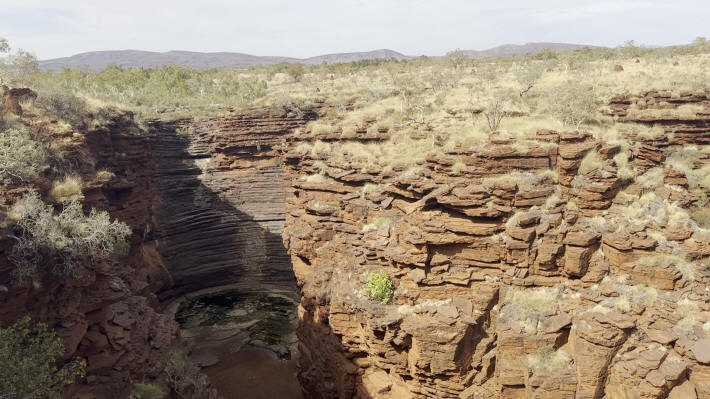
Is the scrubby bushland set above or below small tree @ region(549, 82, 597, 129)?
below

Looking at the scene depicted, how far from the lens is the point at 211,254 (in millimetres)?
34156

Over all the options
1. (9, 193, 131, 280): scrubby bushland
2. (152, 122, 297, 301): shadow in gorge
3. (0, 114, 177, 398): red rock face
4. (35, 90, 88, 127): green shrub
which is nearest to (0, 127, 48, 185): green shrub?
(9, 193, 131, 280): scrubby bushland

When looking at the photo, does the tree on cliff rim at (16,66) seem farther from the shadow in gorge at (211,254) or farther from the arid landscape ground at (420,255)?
the shadow in gorge at (211,254)

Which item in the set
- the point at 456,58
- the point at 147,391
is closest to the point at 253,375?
the point at 147,391

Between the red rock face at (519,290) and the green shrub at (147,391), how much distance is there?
705 centimetres

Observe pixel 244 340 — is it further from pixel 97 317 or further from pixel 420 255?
pixel 420 255

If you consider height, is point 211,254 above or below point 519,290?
below


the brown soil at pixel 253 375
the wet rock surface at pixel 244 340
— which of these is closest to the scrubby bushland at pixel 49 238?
the brown soil at pixel 253 375

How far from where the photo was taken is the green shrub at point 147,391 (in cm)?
1492

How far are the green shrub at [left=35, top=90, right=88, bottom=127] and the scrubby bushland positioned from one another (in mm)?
10350

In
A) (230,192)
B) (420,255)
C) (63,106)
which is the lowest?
(230,192)

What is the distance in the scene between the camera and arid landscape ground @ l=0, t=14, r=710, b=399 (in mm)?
13250

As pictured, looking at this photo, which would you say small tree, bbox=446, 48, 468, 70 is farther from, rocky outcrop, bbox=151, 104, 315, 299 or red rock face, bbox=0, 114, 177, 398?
red rock face, bbox=0, 114, 177, 398

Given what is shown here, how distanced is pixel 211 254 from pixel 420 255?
22811 millimetres
